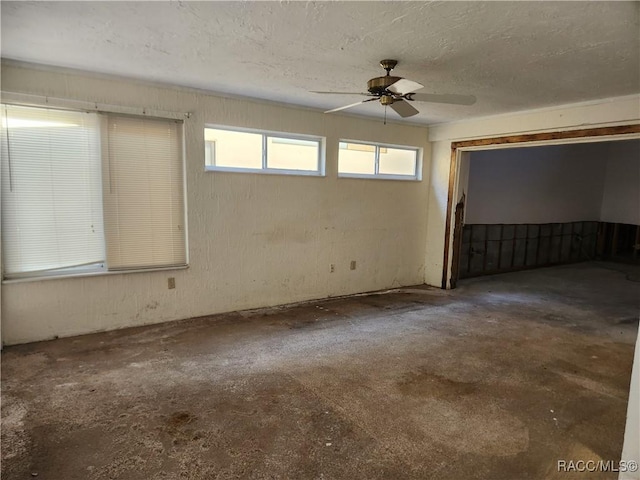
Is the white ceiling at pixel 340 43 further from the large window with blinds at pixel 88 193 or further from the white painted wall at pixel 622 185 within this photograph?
the white painted wall at pixel 622 185

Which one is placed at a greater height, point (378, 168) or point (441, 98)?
point (441, 98)

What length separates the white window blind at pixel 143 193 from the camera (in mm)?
3797

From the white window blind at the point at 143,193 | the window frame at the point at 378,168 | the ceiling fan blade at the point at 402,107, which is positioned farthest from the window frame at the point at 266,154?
the ceiling fan blade at the point at 402,107

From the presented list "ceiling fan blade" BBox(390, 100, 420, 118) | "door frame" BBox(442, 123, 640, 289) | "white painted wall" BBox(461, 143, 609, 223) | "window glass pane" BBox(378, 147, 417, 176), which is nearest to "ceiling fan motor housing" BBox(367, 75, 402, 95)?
"ceiling fan blade" BBox(390, 100, 420, 118)

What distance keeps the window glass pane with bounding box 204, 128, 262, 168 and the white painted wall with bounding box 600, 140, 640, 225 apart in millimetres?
8943

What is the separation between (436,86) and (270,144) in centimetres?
206

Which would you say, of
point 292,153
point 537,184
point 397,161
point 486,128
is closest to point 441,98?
point 292,153

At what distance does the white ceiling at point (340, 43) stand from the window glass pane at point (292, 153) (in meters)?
0.90

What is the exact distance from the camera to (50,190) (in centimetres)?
351

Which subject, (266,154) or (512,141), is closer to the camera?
(266,154)

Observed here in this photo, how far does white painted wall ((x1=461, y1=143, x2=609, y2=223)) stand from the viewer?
23.1 ft

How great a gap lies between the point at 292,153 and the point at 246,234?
123cm

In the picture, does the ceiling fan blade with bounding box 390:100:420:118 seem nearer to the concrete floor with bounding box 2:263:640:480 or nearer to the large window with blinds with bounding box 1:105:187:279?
the concrete floor with bounding box 2:263:640:480

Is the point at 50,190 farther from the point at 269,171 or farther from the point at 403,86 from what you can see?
the point at 403,86
